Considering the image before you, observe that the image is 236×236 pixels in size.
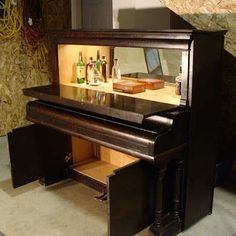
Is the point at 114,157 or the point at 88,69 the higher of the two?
the point at 88,69

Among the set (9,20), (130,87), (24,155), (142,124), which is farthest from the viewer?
(9,20)

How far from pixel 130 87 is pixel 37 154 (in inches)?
40.3

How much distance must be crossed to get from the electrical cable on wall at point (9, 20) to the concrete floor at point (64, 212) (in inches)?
75.9

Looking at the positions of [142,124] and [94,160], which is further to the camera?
[94,160]

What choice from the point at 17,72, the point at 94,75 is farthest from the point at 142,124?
the point at 17,72

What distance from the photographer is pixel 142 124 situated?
1908 millimetres

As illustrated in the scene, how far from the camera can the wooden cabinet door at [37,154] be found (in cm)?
266

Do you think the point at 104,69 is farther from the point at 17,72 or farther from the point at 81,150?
the point at 17,72

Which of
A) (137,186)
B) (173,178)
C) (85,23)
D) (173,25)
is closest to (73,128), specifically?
(137,186)

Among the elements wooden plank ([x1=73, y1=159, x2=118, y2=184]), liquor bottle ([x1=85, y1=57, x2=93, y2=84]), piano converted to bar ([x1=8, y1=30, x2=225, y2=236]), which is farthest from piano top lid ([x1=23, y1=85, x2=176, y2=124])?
wooden plank ([x1=73, y1=159, x2=118, y2=184])

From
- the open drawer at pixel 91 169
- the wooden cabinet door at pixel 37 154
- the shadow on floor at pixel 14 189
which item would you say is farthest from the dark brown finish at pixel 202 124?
the shadow on floor at pixel 14 189

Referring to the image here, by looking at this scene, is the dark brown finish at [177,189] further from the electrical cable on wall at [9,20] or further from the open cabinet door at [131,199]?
the electrical cable on wall at [9,20]

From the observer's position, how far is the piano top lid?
1872 millimetres

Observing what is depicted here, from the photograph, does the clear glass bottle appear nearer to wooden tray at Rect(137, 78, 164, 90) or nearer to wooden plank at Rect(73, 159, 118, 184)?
wooden tray at Rect(137, 78, 164, 90)
